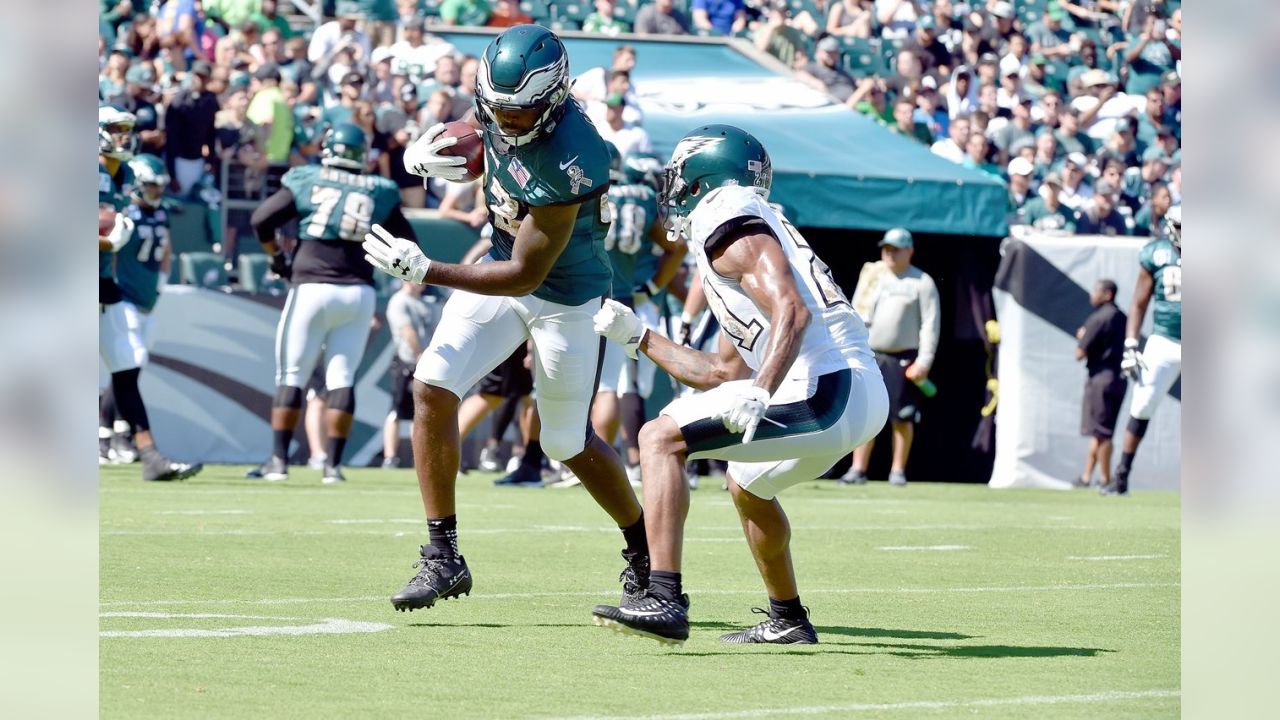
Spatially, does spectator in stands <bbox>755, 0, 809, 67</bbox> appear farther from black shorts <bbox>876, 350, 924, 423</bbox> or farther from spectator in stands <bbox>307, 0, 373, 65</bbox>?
black shorts <bbox>876, 350, 924, 423</bbox>

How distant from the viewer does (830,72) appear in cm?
2089

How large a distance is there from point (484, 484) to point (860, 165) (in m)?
4.80

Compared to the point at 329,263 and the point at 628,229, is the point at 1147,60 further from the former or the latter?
the point at 329,263

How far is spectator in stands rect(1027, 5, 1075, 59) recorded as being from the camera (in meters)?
23.8

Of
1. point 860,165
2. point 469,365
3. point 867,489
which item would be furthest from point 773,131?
point 469,365

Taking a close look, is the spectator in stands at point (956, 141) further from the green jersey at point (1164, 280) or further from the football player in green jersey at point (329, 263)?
the football player in green jersey at point (329, 263)

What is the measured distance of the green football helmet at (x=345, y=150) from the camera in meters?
11.8

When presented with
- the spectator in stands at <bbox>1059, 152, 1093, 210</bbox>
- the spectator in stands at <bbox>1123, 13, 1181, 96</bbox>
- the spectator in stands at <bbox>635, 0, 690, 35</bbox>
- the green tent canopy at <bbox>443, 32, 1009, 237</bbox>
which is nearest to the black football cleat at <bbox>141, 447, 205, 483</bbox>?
the green tent canopy at <bbox>443, 32, 1009, 237</bbox>

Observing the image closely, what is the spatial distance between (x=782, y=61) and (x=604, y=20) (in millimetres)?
1995

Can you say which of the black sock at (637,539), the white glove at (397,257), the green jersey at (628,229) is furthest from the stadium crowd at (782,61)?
the white glove at (397,257)

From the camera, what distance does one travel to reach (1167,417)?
16.6 meters

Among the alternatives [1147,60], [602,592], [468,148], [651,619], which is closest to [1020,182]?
[1147,60]

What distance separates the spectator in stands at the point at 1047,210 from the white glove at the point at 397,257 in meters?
12.5
